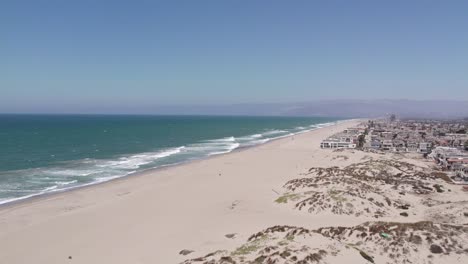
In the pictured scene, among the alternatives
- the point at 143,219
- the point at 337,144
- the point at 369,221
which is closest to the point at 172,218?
the point at 143,219

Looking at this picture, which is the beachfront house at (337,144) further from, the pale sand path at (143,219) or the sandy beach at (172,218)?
the pale sand path at (143,219)

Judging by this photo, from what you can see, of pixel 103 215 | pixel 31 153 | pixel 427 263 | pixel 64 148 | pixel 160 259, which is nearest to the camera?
pixel 427 263

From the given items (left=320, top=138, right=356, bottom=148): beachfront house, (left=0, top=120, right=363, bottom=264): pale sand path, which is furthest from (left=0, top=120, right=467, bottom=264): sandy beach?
(left=320, top=138, right=356, bottom=148): beachfront house

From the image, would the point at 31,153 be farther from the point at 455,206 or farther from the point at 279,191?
the point at 455,206

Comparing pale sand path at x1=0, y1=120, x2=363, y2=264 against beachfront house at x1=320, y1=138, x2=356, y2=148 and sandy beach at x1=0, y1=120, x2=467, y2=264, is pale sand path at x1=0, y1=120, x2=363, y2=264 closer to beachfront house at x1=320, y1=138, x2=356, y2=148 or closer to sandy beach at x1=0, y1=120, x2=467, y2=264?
sandy beach at x1=0, y1=120, x2=467, y2=264

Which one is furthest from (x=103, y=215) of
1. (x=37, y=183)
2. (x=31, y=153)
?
(x=31, y=153)

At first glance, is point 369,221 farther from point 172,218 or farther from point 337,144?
point 337,144
